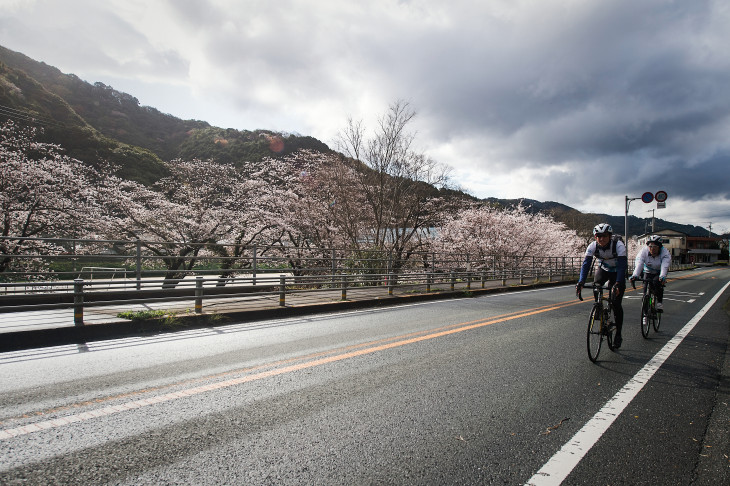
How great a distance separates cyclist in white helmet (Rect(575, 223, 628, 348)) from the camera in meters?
5.52

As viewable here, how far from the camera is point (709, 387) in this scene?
420 centimetres

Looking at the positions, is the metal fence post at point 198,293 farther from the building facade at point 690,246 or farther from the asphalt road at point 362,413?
the building facade at point 690,246

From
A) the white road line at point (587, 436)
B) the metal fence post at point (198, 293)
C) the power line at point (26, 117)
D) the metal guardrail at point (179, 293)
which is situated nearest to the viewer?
the white road line at point (587, 436)

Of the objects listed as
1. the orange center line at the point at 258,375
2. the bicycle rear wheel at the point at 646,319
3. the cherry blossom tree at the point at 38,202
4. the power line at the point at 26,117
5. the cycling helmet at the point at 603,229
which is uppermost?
the power line at the point at 26,117

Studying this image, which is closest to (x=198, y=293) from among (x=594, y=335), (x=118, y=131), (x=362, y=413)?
(x=362, y=413)

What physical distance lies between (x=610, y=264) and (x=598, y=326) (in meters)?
1.08

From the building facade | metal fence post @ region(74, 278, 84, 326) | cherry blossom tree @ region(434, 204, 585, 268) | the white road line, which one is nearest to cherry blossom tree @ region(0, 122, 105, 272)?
metal fence post @ region(74, 278, 84, 326)

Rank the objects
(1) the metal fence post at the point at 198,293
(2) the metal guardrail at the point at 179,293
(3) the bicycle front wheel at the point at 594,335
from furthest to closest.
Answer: (1) the metal fence post at the point at 198,293, (2) the metal guardrail at the point at 179,293, (3) the bicycle front wheel at the point at 594,335

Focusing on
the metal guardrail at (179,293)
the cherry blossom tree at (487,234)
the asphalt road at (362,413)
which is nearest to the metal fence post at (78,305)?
the metal guardrail at (179,293)

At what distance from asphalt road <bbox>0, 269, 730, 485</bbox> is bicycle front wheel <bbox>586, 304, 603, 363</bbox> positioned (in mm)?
198

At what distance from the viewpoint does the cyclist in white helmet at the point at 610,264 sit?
5.52 m

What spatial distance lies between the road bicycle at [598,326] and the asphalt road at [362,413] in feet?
0.84

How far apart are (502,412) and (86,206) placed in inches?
826

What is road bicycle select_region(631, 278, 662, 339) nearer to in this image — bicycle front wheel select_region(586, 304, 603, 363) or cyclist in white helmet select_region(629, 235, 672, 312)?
cyclist in white helmet select_region(629, 235, 672, 312)
